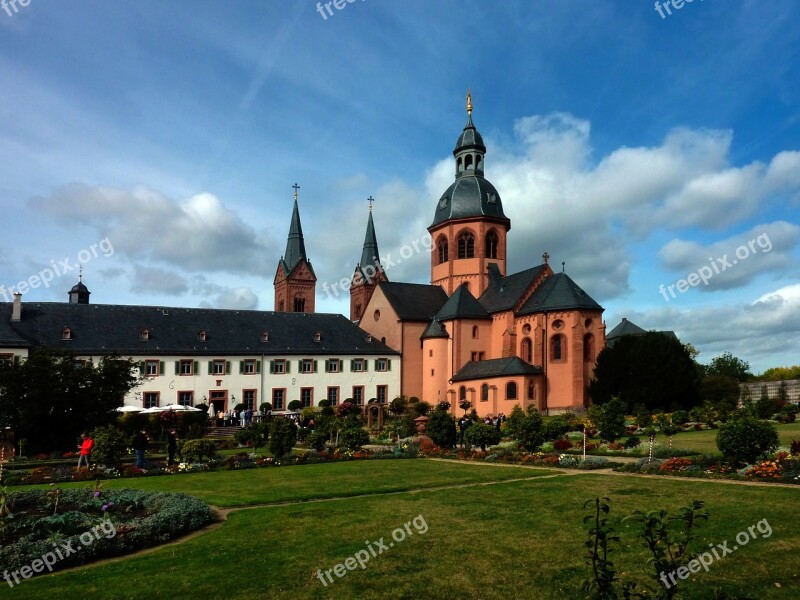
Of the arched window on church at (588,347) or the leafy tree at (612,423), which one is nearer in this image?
the leafy tree at (612,423)

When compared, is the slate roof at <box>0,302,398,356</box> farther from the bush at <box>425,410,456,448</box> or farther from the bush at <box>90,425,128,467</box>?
the bush at <box>425,410,456,448</box>

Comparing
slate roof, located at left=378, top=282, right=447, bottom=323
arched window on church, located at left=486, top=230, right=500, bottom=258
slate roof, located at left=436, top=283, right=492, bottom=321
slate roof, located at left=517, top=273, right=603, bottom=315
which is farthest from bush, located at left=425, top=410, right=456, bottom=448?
arched window on church, located at left=486, top=230, right=500, bottom=258

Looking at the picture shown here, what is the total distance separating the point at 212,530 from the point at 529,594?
7.04m

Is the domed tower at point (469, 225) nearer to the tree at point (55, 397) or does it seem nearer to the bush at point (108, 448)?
the tree at point (55, 397)

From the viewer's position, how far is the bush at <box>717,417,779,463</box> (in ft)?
64.2

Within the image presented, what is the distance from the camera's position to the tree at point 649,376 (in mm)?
49188

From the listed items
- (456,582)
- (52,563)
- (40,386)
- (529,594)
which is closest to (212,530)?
(52,563)

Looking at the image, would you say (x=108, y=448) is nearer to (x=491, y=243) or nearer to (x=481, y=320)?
(x=481, y=320)

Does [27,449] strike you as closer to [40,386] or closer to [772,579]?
[40,386]

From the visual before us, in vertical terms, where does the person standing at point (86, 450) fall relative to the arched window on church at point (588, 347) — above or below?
below

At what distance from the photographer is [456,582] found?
8961 mm

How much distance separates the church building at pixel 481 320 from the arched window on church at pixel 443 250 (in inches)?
4.4

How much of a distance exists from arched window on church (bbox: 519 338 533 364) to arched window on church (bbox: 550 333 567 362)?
2.69 metres

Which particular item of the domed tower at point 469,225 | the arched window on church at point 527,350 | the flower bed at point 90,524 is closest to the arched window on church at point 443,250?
the domed tower at point 469,225
